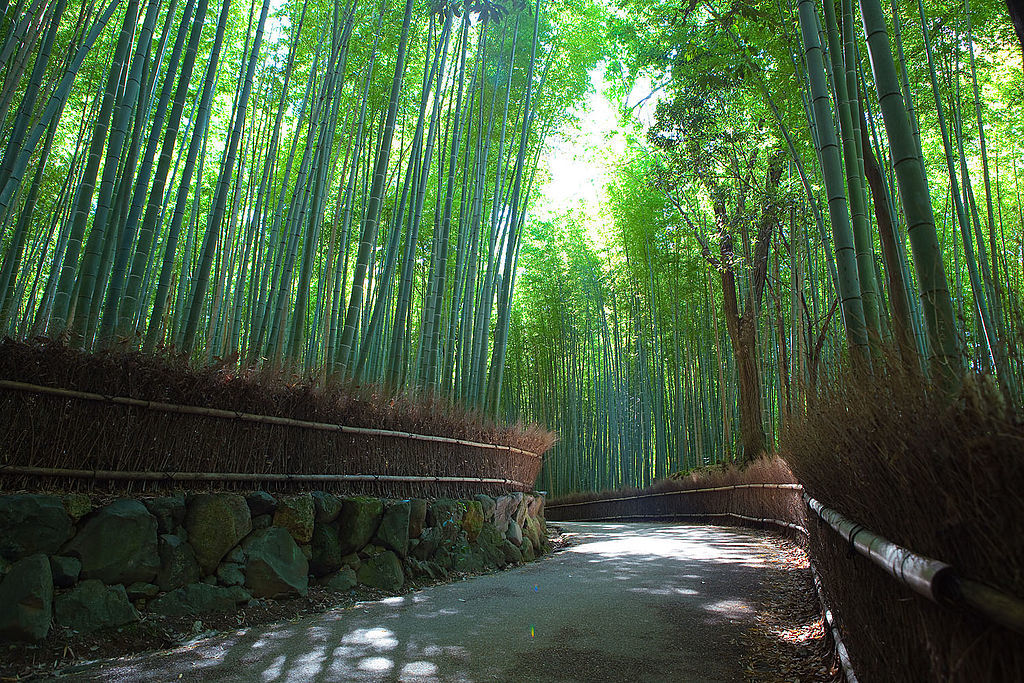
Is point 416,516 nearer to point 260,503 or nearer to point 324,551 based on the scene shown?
point 324,551

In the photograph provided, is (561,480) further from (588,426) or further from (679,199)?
(679,199)

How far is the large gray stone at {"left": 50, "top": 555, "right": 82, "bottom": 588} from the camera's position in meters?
2.27

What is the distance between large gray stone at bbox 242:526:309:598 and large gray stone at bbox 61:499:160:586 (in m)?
0.46

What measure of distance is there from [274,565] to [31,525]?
3.39ft

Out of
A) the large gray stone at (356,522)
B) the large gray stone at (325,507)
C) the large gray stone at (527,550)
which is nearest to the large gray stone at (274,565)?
the large gray stone at (325,507)

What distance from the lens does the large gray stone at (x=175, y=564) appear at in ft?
8.52

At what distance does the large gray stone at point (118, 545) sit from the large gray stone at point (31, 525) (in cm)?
7

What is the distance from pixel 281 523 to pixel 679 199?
259 inches

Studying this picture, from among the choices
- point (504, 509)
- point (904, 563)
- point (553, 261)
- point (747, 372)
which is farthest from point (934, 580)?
point (553, 261)

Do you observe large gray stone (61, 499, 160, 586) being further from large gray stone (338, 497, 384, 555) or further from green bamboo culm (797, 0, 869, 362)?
green bamboo culm (797, 0, 869, 362)

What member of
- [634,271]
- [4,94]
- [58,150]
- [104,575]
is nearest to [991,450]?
[104,575]

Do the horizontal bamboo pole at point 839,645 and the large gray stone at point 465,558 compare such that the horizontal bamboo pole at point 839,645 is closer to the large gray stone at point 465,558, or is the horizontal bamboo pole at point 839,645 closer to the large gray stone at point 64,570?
the large gray stone at point 465,558

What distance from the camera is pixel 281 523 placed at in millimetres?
3137

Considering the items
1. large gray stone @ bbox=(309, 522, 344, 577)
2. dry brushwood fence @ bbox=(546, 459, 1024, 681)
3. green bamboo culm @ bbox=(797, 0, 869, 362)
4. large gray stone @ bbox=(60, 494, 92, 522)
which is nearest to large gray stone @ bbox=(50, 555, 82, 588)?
large gray stone @ bbox=(60, 494, 92, 522)
